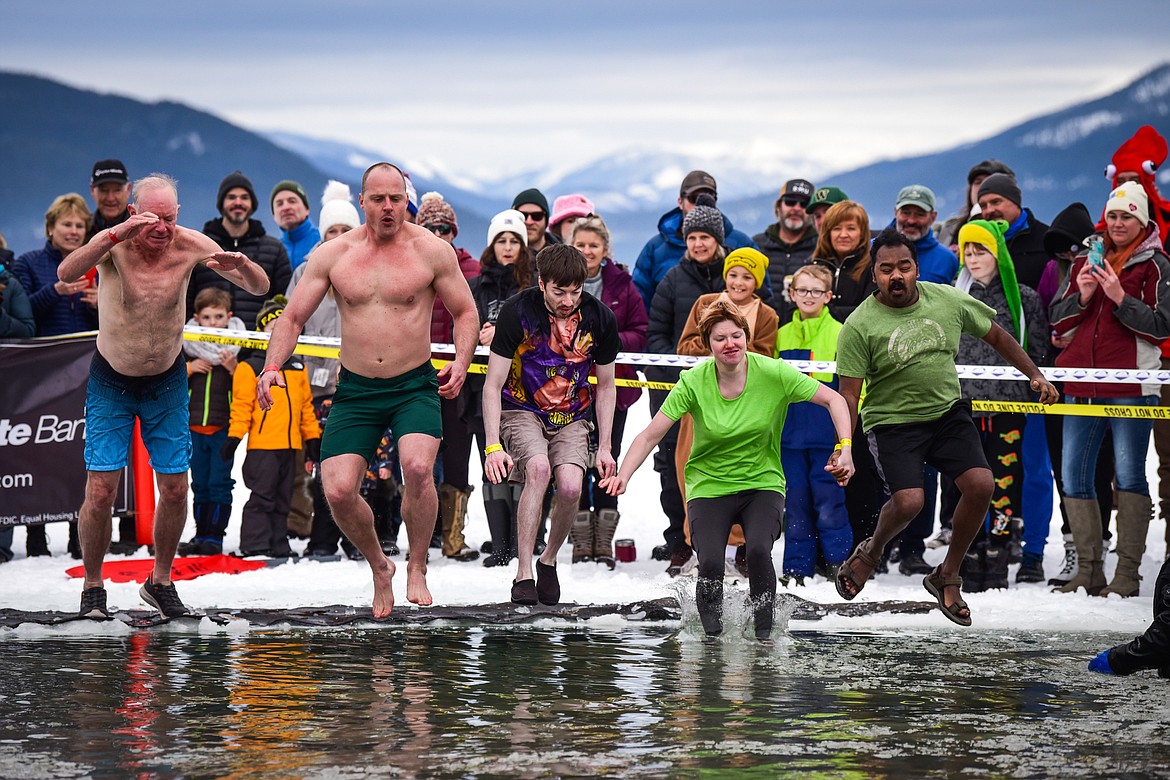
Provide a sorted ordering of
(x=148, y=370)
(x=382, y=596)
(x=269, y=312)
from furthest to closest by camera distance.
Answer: (x=269, y=312), (x=148, y=370), (x=382, y=596)

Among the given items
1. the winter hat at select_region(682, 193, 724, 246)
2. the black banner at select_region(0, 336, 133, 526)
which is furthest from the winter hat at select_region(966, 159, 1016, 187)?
the black banner at select_region(0, 336, 133, 526)

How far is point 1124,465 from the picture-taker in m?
10.3

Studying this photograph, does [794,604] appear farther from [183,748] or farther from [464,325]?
[183,748]

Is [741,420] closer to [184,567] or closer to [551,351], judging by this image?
[551,351]

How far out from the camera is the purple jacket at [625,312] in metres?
11.8

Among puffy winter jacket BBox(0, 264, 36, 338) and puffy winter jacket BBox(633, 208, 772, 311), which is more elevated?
puffy winter jacket BBox(633, 208, 772, 311)

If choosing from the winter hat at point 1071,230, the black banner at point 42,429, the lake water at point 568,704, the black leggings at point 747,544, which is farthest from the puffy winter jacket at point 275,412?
the winter hat at point 1071,230

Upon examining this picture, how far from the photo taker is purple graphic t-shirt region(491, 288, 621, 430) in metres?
9.29

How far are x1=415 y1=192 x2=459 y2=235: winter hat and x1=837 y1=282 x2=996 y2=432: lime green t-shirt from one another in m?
4.33

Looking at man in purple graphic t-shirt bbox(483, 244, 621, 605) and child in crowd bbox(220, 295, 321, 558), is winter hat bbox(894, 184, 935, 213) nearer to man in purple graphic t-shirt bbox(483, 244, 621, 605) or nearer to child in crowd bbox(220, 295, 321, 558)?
man in purple graphic t-shirt bbox(483, 244, 621, 605)

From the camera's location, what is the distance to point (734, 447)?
8.95m

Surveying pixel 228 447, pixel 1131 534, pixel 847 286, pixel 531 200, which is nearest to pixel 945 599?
pixel 1131 534

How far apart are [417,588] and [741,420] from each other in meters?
2.06

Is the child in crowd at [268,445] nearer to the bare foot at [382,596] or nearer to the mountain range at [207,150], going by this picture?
the bare foot at [382,596]
